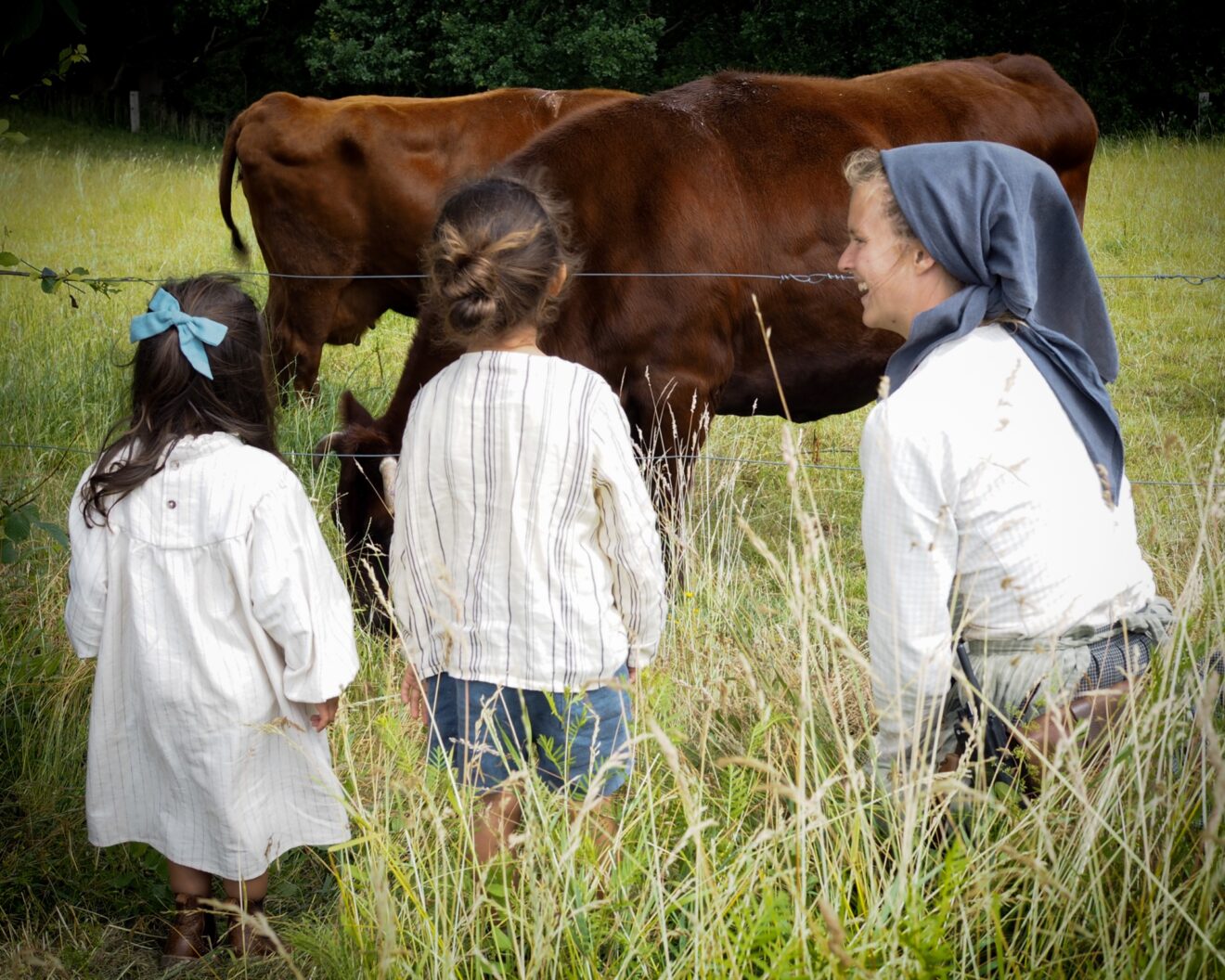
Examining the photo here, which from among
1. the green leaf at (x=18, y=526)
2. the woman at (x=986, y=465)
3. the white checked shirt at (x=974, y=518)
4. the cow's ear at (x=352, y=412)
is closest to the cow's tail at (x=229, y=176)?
the cow's ear at (x=352, y=412)

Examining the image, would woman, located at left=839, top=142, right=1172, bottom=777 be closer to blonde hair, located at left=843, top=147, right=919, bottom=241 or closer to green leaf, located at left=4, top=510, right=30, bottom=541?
blonde hair, located at left=843, top=147, right=919, bottom=241

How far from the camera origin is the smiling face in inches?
86.7

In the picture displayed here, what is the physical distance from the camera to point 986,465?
6.60ft

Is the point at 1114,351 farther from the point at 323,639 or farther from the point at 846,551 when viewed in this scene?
the point at 846,551

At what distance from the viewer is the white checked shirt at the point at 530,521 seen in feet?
7.46

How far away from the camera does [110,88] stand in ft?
88.4

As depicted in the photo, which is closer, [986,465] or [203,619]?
[986,465]

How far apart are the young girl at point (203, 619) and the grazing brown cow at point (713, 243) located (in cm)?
116

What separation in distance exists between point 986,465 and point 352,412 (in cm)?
213

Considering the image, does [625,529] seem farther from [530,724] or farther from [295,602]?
[295,602]

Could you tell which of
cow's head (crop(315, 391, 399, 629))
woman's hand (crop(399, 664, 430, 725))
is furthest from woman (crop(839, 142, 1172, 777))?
→ cow's head (crop(315, 391, 399, 629))

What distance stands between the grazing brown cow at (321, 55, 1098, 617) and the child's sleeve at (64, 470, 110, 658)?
3.89 ft

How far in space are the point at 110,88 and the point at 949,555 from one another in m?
29.0

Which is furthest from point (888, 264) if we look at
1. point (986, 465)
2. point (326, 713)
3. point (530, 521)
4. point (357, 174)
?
point (357, 174)
